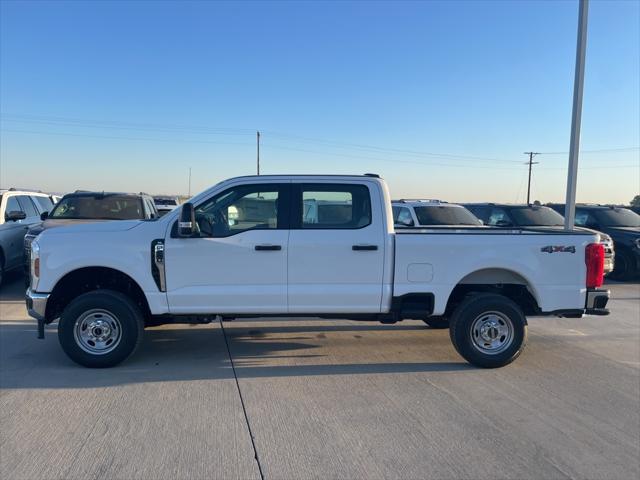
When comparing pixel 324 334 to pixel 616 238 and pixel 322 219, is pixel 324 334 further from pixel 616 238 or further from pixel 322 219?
pixel 616 238

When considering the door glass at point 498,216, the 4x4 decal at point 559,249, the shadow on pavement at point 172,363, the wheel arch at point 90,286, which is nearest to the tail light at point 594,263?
the 4x4 decal at point 559,249

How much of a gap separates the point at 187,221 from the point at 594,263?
443 cm

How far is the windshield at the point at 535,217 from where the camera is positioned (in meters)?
13.5

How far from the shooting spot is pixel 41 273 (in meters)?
5.62

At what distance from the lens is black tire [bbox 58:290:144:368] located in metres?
5.60

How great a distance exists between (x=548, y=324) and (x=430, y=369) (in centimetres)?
339

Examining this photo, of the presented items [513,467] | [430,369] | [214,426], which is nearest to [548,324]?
[430,369]

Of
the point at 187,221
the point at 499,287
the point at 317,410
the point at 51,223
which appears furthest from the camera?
the point at 51,223

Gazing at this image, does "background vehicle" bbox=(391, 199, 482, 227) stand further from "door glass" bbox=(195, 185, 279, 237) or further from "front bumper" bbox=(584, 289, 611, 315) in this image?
"door glass" bbox=(195, 185, 279, 237)

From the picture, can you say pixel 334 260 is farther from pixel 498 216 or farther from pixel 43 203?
pixel 43 203

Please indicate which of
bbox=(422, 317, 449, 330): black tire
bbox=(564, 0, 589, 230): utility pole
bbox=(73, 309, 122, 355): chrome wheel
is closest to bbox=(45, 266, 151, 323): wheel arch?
bbox=(73, 309, 122, 355): chrome wheel

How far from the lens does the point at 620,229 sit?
1369 cm

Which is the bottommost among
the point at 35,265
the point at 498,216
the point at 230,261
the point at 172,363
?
the point at 172,363

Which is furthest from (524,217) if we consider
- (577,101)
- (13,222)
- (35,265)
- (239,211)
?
(13,222)
